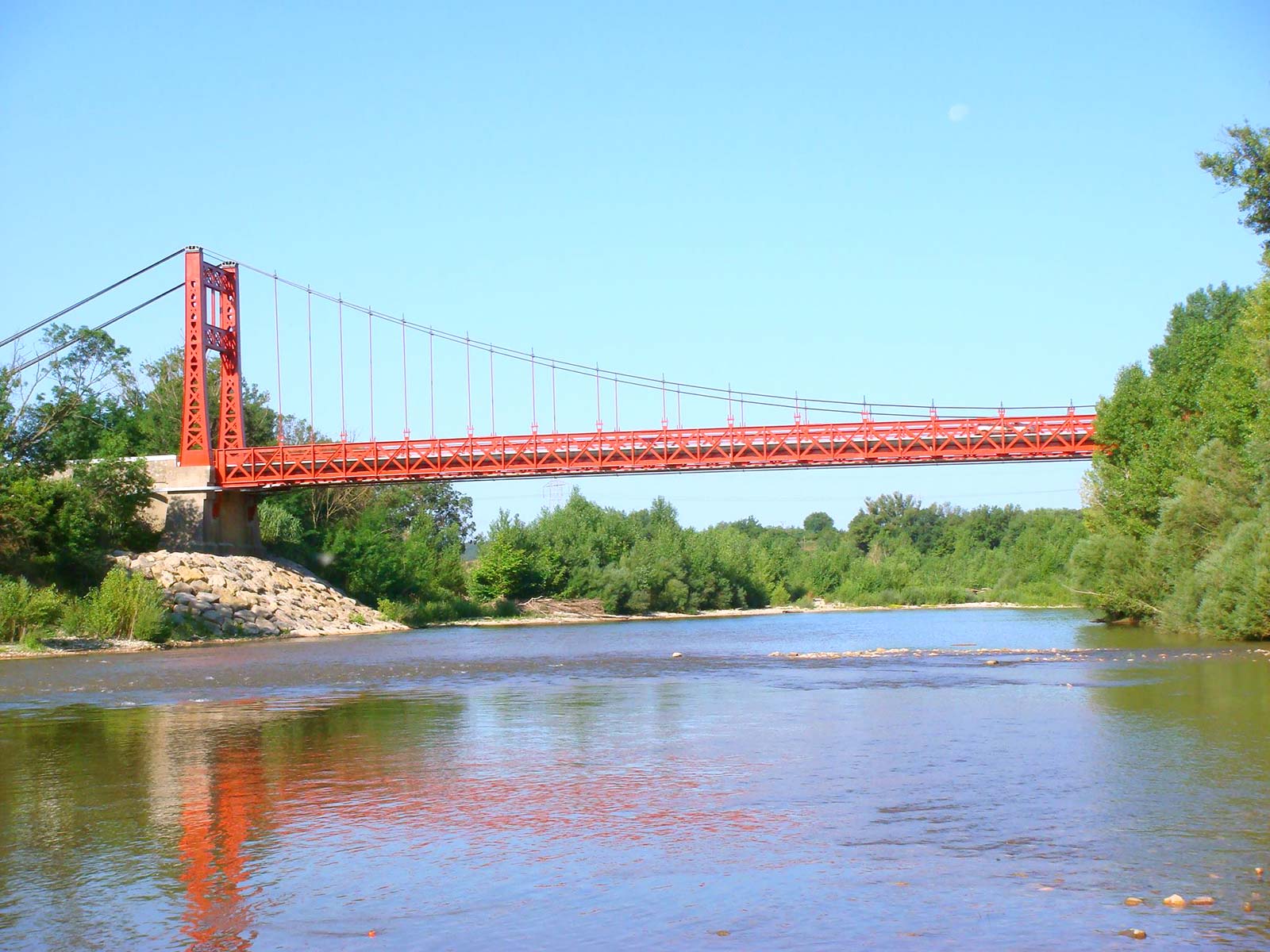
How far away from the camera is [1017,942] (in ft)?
22.8

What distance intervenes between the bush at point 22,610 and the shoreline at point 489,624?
0.68 meters

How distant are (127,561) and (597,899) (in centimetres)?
3987

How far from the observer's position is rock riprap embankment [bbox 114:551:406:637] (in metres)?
43.8

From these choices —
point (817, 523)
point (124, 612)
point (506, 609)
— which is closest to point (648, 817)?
point (124, 612)

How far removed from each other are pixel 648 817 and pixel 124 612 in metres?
32.1

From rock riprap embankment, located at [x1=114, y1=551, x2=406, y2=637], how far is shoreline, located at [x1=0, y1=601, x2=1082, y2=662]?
58 centimetres

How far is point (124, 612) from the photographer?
38531 millimetres

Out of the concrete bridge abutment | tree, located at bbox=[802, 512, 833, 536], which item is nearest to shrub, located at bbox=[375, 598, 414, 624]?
the concrete bridge abutment

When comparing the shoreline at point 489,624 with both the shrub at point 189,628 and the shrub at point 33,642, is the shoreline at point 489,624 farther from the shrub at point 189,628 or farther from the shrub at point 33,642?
the shrub at point 189,628

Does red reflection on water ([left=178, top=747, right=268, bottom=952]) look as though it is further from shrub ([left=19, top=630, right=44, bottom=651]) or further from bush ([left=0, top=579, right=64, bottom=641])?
bush ([left=0, top=579, right=64, bottom=641])

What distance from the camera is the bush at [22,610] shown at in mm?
35094

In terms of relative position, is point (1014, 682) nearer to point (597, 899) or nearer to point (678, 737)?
point (678, 737)

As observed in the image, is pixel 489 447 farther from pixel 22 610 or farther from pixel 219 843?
pixel 219 843

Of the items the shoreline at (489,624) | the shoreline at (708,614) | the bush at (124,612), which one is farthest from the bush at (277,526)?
the bush at (124,612)
